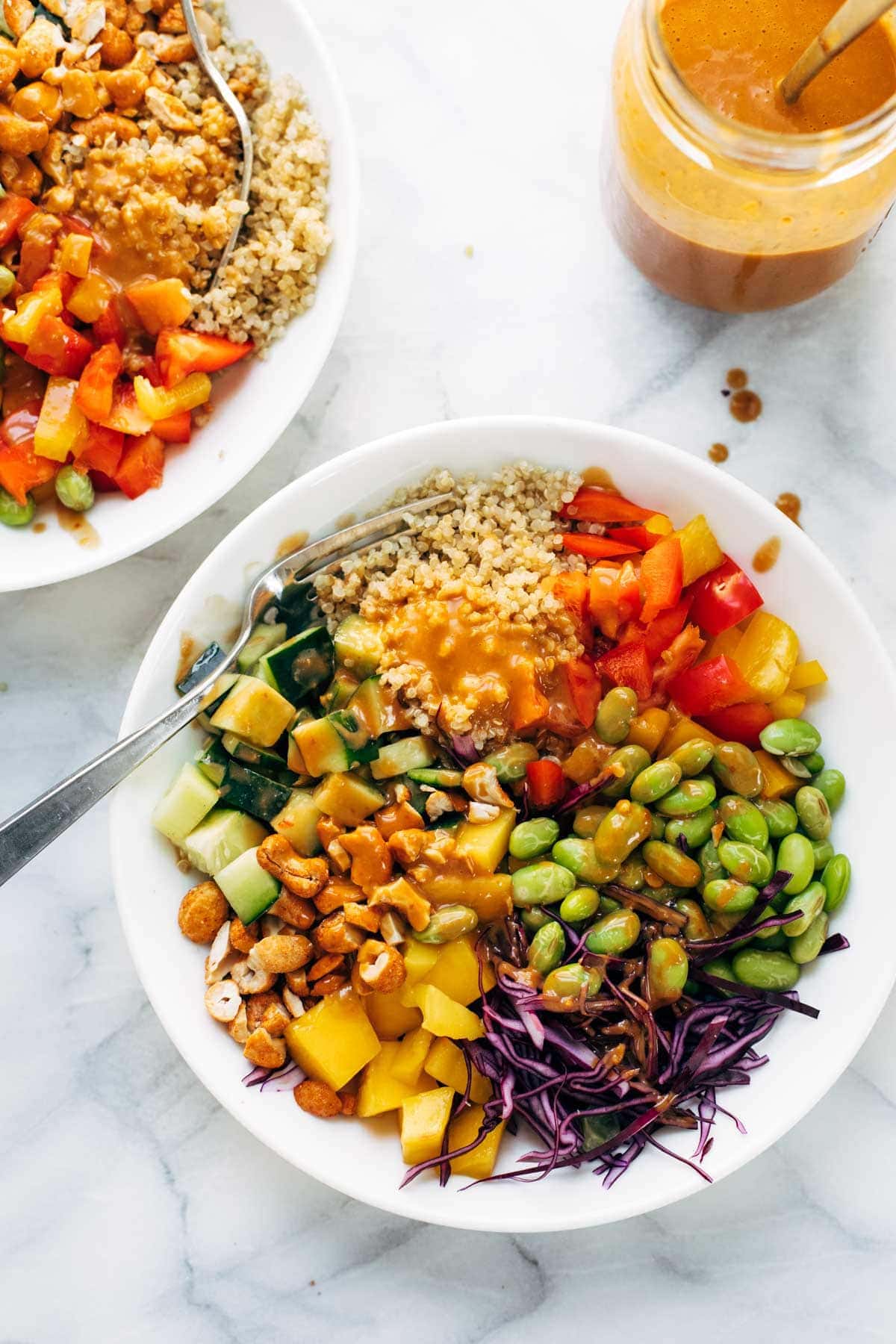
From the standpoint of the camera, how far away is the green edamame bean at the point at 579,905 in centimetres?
199

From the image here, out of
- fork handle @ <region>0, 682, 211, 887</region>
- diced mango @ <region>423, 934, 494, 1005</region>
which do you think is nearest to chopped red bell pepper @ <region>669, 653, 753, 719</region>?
diced mango @ <region>423, 934, 494, 1005</region>

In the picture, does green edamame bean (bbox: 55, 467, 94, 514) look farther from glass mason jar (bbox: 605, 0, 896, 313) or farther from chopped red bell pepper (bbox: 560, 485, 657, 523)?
glass mason jar (bbox: 605, 0, 896, 313)

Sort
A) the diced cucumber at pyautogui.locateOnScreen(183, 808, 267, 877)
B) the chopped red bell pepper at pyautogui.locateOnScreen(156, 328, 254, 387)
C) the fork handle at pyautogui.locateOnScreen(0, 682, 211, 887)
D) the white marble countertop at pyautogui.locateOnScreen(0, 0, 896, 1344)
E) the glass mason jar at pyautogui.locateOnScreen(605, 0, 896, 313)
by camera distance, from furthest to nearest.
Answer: the white marble countertop at pyautogui.locateOnScreen(0, 0, 896, 1344) → the chopped red bell pepper at pyautogui.locateOnScreen(156, 328, 254, 387) → the diced cucumber at pyautogui.locateOnScreen(183, 808, 267, 877) → the fork handle at pyautogui.locateOnScreen(0, 682, 211, 887) → the glass mason jar at pyautogui.locateOnScreen(605, 0, 896, 313)

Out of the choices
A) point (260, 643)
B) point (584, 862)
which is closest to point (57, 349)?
point (260, 643)

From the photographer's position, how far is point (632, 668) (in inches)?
81.8

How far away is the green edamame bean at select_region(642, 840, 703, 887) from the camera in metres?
2.02

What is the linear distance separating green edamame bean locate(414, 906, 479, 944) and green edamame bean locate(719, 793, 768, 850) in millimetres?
481

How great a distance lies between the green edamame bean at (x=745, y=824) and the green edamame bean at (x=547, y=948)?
0.35 m

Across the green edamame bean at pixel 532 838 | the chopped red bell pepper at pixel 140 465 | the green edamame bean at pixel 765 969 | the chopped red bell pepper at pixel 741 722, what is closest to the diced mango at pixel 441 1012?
the green edamame bean at pixel 532 838

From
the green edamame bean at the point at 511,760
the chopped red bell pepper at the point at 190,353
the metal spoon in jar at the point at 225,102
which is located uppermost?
the metal spoon in jar at the point at 225,102

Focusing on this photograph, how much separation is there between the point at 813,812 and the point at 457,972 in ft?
2.28

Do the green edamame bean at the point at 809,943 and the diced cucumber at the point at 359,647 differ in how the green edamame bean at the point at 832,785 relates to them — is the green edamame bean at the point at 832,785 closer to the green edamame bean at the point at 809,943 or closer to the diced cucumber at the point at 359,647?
the green edamame bean at the point at 809,943

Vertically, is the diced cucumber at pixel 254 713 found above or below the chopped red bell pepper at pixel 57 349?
below

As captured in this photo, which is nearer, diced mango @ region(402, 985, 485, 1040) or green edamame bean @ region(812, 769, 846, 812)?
diced mango @ region(402, 985, 485, 1040)
